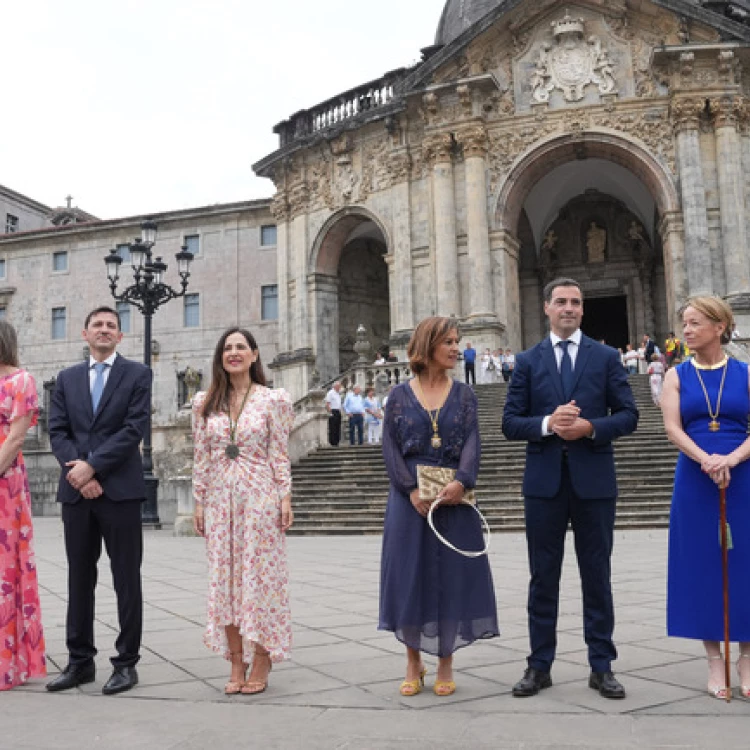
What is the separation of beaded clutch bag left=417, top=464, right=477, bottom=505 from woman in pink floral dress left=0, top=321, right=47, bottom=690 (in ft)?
7.62

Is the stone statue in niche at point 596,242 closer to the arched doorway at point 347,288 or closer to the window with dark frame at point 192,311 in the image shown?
the arched doorway at point 347,288


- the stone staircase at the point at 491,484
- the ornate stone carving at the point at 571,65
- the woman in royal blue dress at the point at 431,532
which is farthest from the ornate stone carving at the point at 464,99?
the woman in royal blue dress at the point at 431,532

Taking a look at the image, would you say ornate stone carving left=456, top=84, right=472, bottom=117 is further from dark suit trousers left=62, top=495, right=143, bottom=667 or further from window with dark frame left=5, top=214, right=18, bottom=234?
window with dark frame left=5, top=214, right=18, bottom=234

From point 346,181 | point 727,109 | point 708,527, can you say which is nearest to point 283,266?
point 346,181

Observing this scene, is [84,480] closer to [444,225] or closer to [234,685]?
[234,685]

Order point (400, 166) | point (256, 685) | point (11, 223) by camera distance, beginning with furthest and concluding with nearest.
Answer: point (11, 223)
point (400, 166)
point (256, 685)

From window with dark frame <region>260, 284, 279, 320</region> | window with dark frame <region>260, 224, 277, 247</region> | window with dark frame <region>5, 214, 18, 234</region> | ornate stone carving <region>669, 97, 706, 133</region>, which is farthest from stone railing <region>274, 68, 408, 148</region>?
window with dark frame <region>5, 214, 18, 234</region>

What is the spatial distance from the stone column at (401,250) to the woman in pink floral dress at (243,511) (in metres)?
21.7

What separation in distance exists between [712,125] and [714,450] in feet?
73.7

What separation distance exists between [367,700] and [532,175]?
77.5ft

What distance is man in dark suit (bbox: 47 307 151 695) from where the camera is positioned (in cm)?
489

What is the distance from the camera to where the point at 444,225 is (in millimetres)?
25984

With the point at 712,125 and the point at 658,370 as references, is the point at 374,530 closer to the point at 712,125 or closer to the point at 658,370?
the point at 658,370

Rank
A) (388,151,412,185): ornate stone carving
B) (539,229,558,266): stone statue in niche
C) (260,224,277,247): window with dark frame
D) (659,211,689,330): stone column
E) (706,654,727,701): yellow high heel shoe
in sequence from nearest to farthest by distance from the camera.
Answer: (706,654,727,701): yellow high heel shoe
(659,211,689,330): stone column
(388,151,412,185): ornate stone carving
(539,229,558,266): stone statue in niche
(260,224,277,247): window with dark frame
